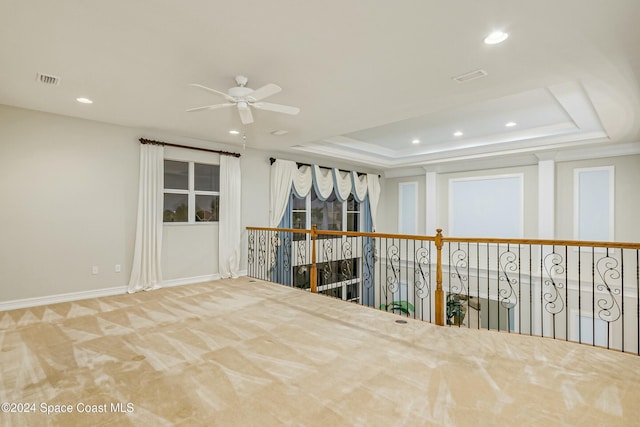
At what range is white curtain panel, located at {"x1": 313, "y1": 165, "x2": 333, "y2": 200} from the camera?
7754mm

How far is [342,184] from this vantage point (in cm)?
853

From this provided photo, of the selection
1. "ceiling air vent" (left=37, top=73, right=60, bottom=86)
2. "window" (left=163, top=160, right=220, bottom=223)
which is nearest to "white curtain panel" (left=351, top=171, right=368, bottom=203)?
"window" (left=163, top=160, right=220, bottom=223)

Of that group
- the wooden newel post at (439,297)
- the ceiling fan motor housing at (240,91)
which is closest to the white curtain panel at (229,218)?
the ceiling fan motor housing at (240,91)

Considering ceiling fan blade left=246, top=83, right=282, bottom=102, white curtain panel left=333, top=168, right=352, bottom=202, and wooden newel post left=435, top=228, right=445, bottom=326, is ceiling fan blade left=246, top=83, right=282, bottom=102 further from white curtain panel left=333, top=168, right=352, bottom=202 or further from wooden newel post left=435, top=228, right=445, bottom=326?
white curtain panel left=333, top=168, right=352, bottom=202

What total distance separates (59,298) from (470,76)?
6281 millimetres

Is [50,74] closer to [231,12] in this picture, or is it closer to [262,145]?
[231,12]

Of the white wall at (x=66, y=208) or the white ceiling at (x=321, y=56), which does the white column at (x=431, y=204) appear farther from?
the white wall at (x=66, y=208)

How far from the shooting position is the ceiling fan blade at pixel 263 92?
9.28 ft

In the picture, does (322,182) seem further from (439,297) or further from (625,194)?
(625,194)

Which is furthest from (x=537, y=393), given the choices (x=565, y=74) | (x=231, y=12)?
(x=231, y=12)

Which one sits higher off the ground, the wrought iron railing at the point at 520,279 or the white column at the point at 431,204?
the white column at the point at 431,204

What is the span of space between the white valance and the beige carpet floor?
3499 mm

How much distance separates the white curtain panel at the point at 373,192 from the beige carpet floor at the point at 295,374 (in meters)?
5.64

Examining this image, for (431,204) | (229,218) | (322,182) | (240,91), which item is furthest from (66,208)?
(431,204)
